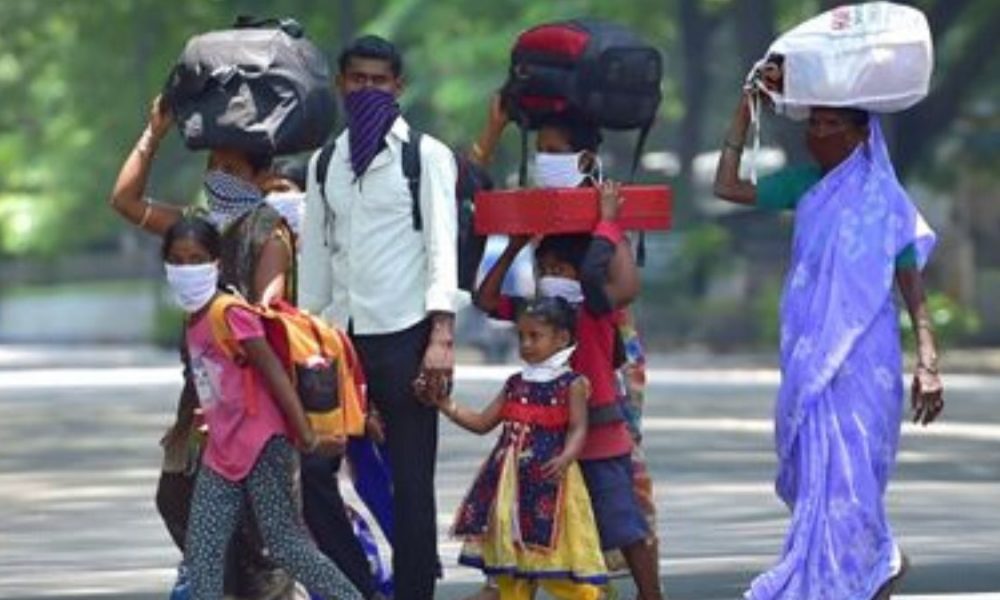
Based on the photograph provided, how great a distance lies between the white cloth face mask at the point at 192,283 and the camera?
11.8m

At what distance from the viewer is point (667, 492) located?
2058 centimetres

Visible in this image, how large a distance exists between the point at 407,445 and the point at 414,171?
0.87 metres

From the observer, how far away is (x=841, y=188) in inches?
472

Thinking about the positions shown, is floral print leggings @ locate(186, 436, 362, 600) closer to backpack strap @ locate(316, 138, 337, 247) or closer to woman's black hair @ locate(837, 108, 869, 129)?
backpack strap @ locate(316, 138, 337, 247)

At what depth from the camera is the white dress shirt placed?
12547mm

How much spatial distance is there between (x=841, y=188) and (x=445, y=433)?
14.5m

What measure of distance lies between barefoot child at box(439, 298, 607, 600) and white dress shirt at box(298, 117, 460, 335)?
0.36 m

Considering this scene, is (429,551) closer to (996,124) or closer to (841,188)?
(841,188)

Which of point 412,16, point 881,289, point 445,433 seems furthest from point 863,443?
point 412,16

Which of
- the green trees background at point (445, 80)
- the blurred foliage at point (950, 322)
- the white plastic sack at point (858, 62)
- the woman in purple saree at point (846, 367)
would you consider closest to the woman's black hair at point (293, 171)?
the white plastic sack at point (858, 62)


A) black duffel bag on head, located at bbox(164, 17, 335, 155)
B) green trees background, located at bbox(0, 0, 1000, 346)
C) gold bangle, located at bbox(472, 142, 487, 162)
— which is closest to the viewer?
black duffel bag on head, located at bbox(164, 17, 335, 155)

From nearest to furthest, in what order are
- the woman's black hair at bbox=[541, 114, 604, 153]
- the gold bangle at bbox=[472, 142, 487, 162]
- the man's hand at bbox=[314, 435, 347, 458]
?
1. the man's hand at bbox=[314, 435, 347, 458]
2. the woman's black hair at bbox=[541, 114, 604, 153]
3. the gold bangle at bbox=[472, 142, 487, 162]

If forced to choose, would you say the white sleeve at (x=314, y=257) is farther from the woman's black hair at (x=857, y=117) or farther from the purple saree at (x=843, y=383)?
the woman's black hair at (x=857, y=117)

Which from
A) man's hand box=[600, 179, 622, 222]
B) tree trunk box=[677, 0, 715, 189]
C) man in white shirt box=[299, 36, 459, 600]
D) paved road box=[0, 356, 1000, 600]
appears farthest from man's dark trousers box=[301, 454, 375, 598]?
tree trunk box=[677, 0, 715, 189]
